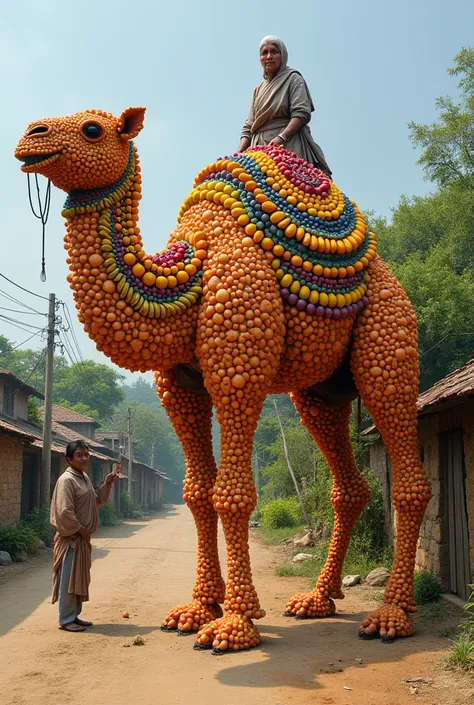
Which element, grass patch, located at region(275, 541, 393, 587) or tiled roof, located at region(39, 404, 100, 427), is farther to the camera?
tiled roof, located at region(39, 404, 100, 427)

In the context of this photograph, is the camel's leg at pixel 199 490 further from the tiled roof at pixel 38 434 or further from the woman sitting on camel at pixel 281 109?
the tiled roof at pixel 38 434

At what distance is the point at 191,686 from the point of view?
14.9ft

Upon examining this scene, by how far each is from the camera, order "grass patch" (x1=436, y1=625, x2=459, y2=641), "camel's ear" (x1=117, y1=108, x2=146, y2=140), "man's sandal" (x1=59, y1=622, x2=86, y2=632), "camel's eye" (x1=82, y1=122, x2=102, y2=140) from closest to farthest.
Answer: "camel's eye" (x1=82, y1=122, x2=102, y2=140)
"camel's ear" (x1=117, y1=108, x2=146, y2=140)
"grass patch" (x1=436, y1=625, x2=459, y2=641)
"man's sandal" (x1=59, y1=622, x2=86, y2=632)

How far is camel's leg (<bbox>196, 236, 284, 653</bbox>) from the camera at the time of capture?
541 cm

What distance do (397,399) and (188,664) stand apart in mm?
2807

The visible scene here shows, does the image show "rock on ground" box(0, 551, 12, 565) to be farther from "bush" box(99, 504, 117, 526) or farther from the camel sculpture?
"bush" box(99, 504, 117, 526)

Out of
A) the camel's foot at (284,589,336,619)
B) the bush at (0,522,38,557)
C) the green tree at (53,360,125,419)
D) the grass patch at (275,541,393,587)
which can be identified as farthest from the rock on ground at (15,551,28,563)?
the green tree at (53,360,125,419)

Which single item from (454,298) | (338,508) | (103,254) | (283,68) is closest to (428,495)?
(338,508)

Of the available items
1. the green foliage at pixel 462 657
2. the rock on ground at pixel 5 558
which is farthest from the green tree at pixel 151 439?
the green foliage at pixel 462 657

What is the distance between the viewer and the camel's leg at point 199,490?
19.9ft

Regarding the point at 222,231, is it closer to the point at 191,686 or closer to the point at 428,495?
the point at 428,495

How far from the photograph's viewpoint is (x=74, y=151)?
17.5 feet

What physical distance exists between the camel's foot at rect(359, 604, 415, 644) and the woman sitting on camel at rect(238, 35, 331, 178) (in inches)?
166

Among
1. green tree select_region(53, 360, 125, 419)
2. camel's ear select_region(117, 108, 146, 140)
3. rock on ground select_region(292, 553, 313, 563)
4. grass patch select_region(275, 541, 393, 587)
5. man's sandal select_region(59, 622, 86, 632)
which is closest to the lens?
camel's ear select_region(117, 108, 146, 140)
